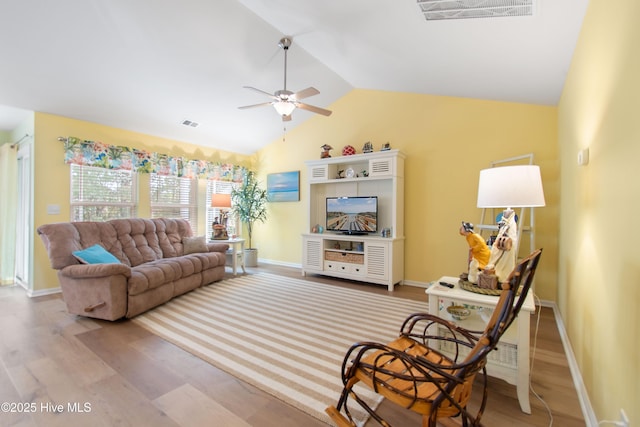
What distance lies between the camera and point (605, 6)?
152cm

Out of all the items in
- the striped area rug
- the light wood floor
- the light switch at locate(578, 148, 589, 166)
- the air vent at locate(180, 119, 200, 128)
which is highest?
the air vent at locate(180, 119, 200, 128)

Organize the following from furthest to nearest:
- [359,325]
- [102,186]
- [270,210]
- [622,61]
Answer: [270,210]
[102,186]
[359,325]
[622,61]

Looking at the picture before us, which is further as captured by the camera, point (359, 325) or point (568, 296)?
point (359, 325)

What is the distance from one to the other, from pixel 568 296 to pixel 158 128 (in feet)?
18.8

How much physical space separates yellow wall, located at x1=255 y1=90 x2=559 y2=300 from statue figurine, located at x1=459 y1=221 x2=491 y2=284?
2032mm

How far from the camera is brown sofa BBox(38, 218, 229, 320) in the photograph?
286cm

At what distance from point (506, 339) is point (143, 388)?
2.36 m

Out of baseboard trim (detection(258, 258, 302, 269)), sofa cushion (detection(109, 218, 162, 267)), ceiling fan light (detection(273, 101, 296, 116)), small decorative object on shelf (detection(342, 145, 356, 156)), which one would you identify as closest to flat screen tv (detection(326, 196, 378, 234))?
small decorative object on shelf (detection(342, 145, 356, 156))

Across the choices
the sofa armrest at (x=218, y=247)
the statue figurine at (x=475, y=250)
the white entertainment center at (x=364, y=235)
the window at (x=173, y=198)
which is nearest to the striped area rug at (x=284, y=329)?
the white entertainment center at (x=364, y=235)

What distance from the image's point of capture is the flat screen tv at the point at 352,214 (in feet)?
14.6

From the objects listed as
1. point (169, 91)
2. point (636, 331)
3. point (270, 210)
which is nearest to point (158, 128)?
point (169, 91)

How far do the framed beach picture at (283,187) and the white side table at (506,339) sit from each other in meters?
3.95

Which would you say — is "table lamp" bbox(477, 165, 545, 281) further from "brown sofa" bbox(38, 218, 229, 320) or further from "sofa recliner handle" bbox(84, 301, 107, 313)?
"sofa recliner handle" bbox(84, 301, 107, 313)

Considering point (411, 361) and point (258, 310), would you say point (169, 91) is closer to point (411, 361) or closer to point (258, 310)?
point (258, 310)
